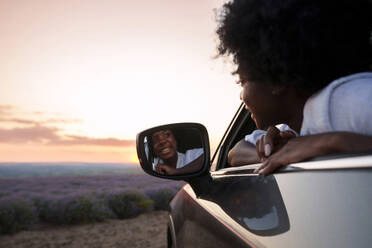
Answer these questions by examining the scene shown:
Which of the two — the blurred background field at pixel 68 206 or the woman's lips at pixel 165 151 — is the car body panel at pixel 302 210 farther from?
the blurred background field at pixel 68 206

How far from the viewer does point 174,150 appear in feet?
6.47

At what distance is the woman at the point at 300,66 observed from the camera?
3.61 ft

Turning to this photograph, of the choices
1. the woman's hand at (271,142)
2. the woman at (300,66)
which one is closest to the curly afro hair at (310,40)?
the woman at (300,66)

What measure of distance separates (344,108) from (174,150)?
110 centimetres

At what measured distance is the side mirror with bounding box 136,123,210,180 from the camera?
6.26 ft

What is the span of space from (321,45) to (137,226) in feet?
33.4

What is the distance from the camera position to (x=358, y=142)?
944mm

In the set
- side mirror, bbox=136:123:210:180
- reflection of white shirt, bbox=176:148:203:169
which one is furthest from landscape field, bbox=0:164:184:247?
reflection of white shirt, bbox=176:148:203:169

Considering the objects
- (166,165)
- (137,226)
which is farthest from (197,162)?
(137,226)

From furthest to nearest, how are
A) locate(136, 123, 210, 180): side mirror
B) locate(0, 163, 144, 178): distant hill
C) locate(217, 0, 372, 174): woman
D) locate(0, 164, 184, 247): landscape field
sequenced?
locate(0, 163, 144, 178): distant hill, locate(0, 164, 184, 247): landscape field, locate(136, 123, 210, 180): side mirror, locate(217, 0, 372, 174): woman

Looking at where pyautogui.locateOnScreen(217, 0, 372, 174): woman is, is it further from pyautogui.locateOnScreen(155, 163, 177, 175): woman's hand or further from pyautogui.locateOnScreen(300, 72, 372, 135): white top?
pyautogui.locateOnScreen(155, 163, 177, 175): woman's hand

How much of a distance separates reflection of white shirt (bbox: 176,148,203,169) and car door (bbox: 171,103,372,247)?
0.24 metres

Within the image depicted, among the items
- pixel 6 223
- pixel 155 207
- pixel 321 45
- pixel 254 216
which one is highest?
pixel 321 45

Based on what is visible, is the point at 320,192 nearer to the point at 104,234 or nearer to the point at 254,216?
the point at 254,216
